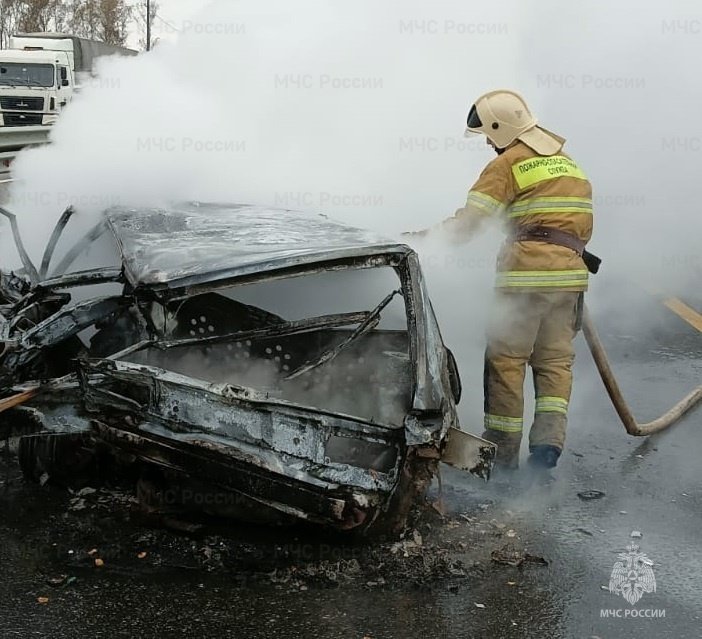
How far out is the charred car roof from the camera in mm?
3205

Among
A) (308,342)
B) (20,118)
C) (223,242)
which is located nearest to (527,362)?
(308,342)

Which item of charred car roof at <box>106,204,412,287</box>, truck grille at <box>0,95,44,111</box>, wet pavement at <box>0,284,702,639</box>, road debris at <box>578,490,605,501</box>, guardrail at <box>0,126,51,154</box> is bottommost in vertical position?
road debris at <box>578,490,605,501</box>

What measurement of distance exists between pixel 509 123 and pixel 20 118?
15.6 metres

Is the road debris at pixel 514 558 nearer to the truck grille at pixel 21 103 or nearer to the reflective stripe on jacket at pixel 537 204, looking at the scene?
the reflective stripe on jacket at pixel 537 204

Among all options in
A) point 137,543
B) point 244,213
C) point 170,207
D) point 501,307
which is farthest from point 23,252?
point 501,307

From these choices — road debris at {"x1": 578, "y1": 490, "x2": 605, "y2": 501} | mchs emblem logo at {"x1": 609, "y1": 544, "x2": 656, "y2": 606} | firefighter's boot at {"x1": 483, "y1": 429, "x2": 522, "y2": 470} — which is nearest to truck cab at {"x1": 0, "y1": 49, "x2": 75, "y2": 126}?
firefighter's boot at {"x1": 483, "y1": 429, "x2": 522, "y2": 470}

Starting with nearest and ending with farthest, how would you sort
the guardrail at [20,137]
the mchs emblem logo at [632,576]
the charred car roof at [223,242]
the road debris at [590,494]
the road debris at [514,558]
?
1. the charred car roof at [223,242]
2. the mchs emblem logo at [632,576]
3. the road debris at [514,558]
4. the road debris at [590,494]
5. the guardrail at [20,137]

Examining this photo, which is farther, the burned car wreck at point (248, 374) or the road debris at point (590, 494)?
the road debris at point (590, 494)

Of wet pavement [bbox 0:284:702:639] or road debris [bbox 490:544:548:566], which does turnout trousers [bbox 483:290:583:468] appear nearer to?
wet pavement [bbox 0:284:702:639]

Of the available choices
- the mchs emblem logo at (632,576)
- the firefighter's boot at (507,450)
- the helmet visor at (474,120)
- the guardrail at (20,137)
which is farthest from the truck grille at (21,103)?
the mchs emblem logo at (632,576)

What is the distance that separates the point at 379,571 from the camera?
3.34m

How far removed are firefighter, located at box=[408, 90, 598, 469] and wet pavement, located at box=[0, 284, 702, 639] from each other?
31 centimetres

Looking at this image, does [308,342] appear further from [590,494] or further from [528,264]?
[590,494]

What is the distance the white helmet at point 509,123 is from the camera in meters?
4.41
